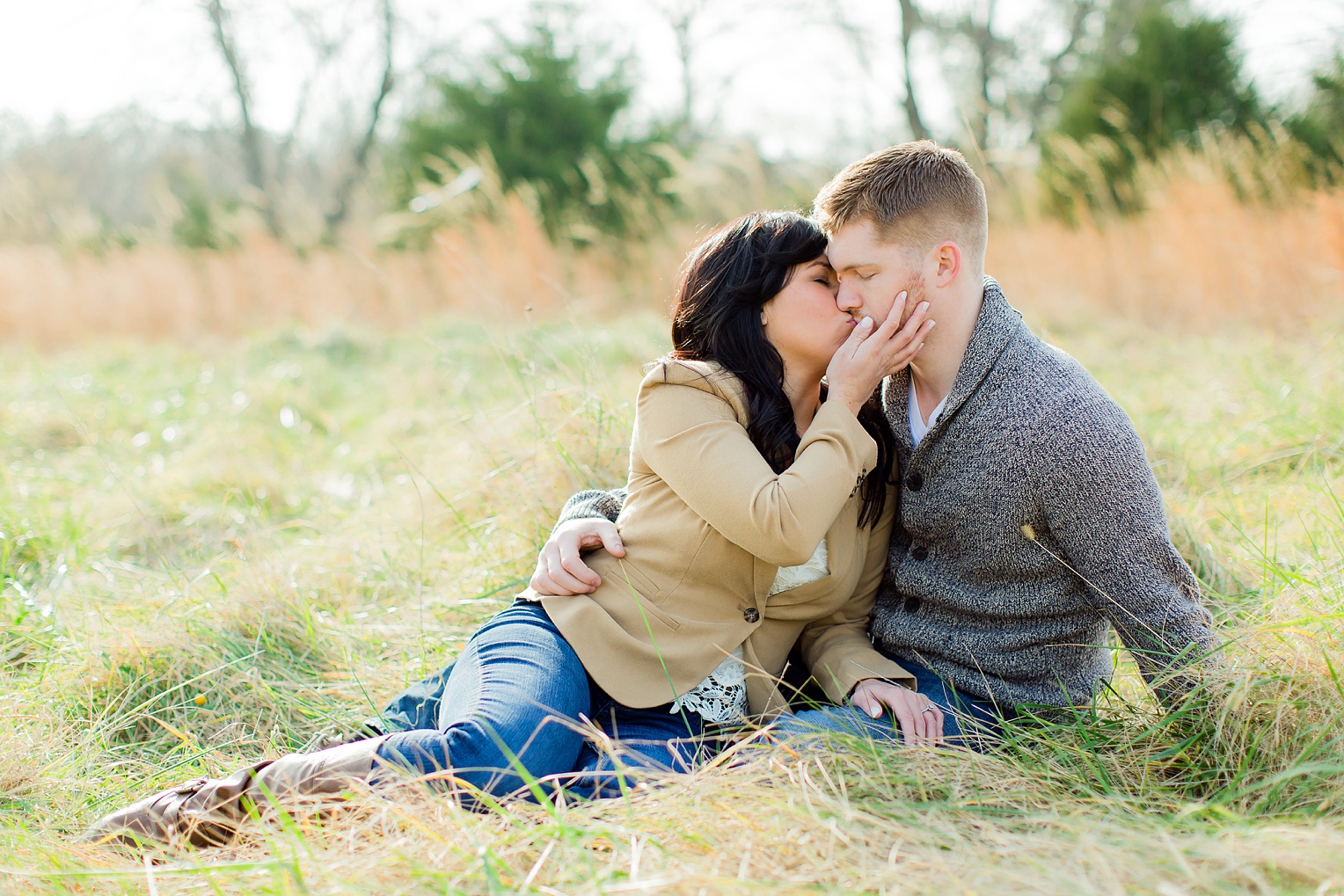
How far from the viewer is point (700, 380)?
1.67 meters

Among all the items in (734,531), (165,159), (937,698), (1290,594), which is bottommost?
(937,698)

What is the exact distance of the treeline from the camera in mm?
6777

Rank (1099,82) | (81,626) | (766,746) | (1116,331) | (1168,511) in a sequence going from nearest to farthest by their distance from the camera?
(766,746), (81,626), (1168,511), (1116,331), (1099,82)

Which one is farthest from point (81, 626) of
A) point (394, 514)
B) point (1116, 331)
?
point (1116, 331)

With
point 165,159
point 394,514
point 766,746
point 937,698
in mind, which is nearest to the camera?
point 766,746

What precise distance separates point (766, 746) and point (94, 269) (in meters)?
8.76

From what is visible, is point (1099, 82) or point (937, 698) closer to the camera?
point (937, 698)

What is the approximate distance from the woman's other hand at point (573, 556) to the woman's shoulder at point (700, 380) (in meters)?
0.30

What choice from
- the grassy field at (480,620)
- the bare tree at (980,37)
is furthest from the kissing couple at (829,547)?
the bare tree at (980,37)

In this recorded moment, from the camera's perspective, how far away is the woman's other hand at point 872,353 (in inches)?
64.1

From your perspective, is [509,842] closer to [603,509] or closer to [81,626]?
[603,509]

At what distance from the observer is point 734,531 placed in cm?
154

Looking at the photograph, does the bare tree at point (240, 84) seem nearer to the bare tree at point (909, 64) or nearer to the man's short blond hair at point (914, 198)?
the bare tree at point (909, 64)

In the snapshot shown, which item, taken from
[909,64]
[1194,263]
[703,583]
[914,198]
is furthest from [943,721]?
[909,64]
